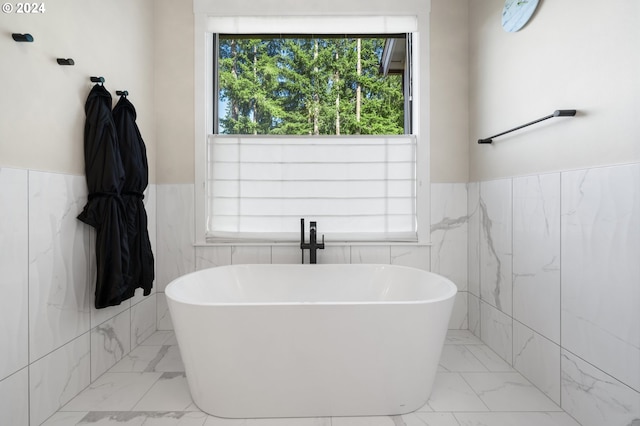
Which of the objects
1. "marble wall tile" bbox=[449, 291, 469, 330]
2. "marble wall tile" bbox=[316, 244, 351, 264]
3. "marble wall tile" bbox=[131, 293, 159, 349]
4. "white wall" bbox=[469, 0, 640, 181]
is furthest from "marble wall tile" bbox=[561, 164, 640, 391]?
"marble wall tile" bbox=[131, 293, 159, 349]

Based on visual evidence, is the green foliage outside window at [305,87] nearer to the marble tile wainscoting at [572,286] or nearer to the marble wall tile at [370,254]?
the marble wall tile at [370,254]

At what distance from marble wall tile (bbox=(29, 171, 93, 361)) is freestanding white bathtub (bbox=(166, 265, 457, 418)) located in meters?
0.53

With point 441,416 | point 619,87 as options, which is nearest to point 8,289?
point 441,416

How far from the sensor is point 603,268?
4.35ft

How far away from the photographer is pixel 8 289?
1.30 metres

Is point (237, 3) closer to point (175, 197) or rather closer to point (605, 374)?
point (175, 197)

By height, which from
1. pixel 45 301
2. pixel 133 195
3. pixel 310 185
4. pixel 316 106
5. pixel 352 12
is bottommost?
pixel 45 301

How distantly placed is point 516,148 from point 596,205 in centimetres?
65

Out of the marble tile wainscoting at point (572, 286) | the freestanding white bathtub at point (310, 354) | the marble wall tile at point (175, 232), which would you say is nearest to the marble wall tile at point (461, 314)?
the marble tile wainscoting at point (572, 286)

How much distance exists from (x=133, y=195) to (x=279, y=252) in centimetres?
103

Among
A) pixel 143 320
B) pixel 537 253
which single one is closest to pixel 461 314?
pixel 537 253

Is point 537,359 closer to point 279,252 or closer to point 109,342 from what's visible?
point 279,252

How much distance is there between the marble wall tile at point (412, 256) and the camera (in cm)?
250

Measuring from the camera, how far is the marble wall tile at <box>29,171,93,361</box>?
1.43 metres
